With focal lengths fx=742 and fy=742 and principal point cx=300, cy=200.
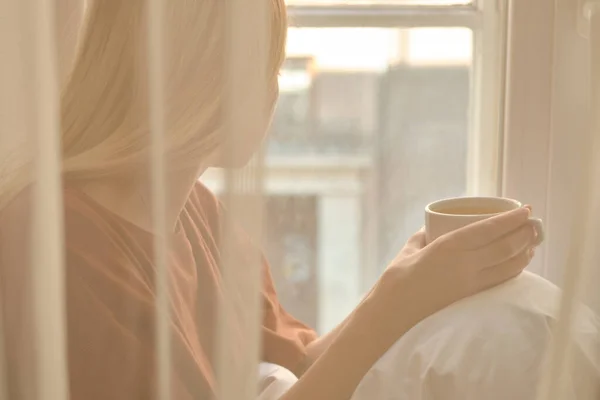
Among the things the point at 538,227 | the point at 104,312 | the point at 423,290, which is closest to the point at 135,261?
the point at 104,312

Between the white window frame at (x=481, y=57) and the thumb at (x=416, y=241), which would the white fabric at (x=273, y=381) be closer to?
the thumb at (x=416, y=241)

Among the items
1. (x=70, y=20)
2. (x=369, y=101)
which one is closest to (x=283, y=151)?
(x=369, y=101)

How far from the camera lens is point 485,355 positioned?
637 mm

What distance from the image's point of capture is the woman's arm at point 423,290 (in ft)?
2.32

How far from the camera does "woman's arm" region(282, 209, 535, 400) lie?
0.71 meters

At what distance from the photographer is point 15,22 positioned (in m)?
0.67

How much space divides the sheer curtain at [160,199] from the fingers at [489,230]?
0.09 meters

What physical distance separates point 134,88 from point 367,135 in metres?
0.27

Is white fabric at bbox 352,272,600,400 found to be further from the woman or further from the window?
the window

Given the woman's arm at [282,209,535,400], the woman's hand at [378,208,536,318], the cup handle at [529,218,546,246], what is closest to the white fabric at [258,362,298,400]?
the woman's arm at [282,209,535,400]

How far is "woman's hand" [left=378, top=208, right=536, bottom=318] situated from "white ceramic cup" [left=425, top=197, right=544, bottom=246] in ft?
0.06

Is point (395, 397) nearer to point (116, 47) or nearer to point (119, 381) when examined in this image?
point (119, 381)

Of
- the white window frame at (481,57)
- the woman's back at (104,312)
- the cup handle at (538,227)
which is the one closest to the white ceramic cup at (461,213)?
the cup handle at (538,227)

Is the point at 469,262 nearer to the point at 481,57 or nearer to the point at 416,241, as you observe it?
the point at 416,241
